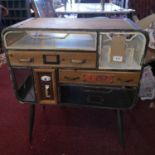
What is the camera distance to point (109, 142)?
148 cm

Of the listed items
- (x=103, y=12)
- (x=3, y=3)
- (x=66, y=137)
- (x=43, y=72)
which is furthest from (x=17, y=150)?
(x=3, y=3)

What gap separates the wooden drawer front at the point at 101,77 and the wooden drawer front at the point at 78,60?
0.04 m

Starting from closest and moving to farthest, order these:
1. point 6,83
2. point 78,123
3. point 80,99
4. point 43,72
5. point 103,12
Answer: point 43,72, point 80,99, point 78,123, point 6,83, point 103,12

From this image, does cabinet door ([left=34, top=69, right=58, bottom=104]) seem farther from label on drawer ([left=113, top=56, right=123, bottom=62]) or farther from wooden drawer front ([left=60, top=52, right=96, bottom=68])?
label on drawer ([left=113, top=56, right=123, bottom=62])

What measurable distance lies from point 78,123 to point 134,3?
10.0 feet

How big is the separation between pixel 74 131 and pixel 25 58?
0.73 metres

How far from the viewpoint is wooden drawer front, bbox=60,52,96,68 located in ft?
3.61

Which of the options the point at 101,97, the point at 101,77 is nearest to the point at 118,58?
the point at 101,77

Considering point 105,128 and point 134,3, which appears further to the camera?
point 134,3

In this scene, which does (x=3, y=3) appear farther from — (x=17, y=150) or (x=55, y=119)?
(x=17, y=150)

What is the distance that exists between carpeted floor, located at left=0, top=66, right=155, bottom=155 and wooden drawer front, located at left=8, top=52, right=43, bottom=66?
0.63 m

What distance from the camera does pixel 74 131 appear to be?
159 cm

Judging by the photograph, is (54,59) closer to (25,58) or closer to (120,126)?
(25,58)

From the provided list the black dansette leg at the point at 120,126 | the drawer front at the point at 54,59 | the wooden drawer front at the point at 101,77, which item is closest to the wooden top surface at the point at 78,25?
the drawer front at the point at 54,59
